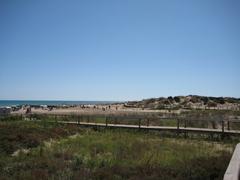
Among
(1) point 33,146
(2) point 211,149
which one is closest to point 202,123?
(2) point 211,149

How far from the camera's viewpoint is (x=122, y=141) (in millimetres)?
19047

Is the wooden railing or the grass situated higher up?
the wooden railing

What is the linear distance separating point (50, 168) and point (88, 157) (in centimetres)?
306

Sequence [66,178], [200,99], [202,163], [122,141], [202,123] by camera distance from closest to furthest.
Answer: [66,178] < [202,163] < [122,141] < [202,123] < [200,99]

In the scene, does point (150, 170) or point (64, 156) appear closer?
point (150, 170)

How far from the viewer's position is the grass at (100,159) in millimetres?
9977

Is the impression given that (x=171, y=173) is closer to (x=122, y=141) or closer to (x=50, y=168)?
(x=50, y=168)

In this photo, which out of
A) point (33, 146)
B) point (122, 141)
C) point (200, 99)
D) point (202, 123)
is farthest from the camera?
point (200, 99)

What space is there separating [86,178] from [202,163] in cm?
423

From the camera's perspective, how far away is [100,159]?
13.4 metres

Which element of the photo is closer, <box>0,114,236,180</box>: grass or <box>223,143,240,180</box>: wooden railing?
<box>223,143,240,180</box>: wooden railing

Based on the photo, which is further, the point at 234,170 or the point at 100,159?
the point at 100,159

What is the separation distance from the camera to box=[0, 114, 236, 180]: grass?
32.7ft

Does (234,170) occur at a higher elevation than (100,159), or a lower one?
higher
